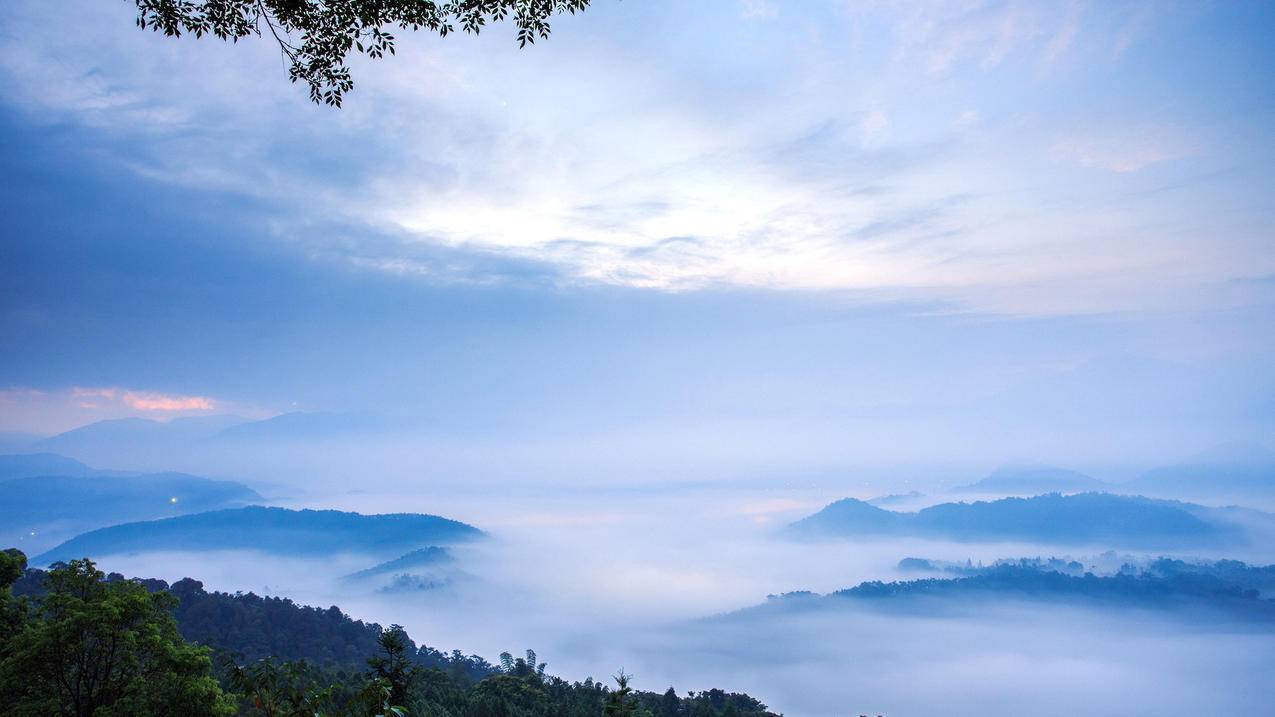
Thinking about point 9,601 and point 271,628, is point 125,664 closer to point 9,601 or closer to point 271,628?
point 9,601

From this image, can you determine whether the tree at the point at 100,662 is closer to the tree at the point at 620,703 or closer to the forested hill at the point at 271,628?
the tree at the point at 620,703

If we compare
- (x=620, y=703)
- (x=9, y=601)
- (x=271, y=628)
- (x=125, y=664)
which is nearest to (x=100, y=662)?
(x=125, y=664)

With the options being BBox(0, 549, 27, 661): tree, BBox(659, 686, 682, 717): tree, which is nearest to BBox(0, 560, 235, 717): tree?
BBox(0, 549, 27, 661): tree

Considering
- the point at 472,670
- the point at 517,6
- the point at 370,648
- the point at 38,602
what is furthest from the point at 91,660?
the point at 472,670

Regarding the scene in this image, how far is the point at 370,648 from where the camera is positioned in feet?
310

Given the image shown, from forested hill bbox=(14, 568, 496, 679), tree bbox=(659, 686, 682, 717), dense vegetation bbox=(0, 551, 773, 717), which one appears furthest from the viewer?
forested hill bbox=(14, 568, 496, 679)

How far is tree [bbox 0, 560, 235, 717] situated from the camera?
43.6 ft

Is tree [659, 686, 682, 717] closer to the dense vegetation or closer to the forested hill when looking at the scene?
the forested hill

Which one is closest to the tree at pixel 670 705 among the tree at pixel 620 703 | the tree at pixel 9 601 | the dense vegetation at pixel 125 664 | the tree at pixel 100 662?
the tree at pixel 620 703

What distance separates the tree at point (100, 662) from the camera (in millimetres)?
13281

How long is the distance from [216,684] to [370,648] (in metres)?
93.5

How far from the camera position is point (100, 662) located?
47.5 feet

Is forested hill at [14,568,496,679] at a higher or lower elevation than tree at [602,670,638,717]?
lower

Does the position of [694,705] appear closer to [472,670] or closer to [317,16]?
[472,670]
